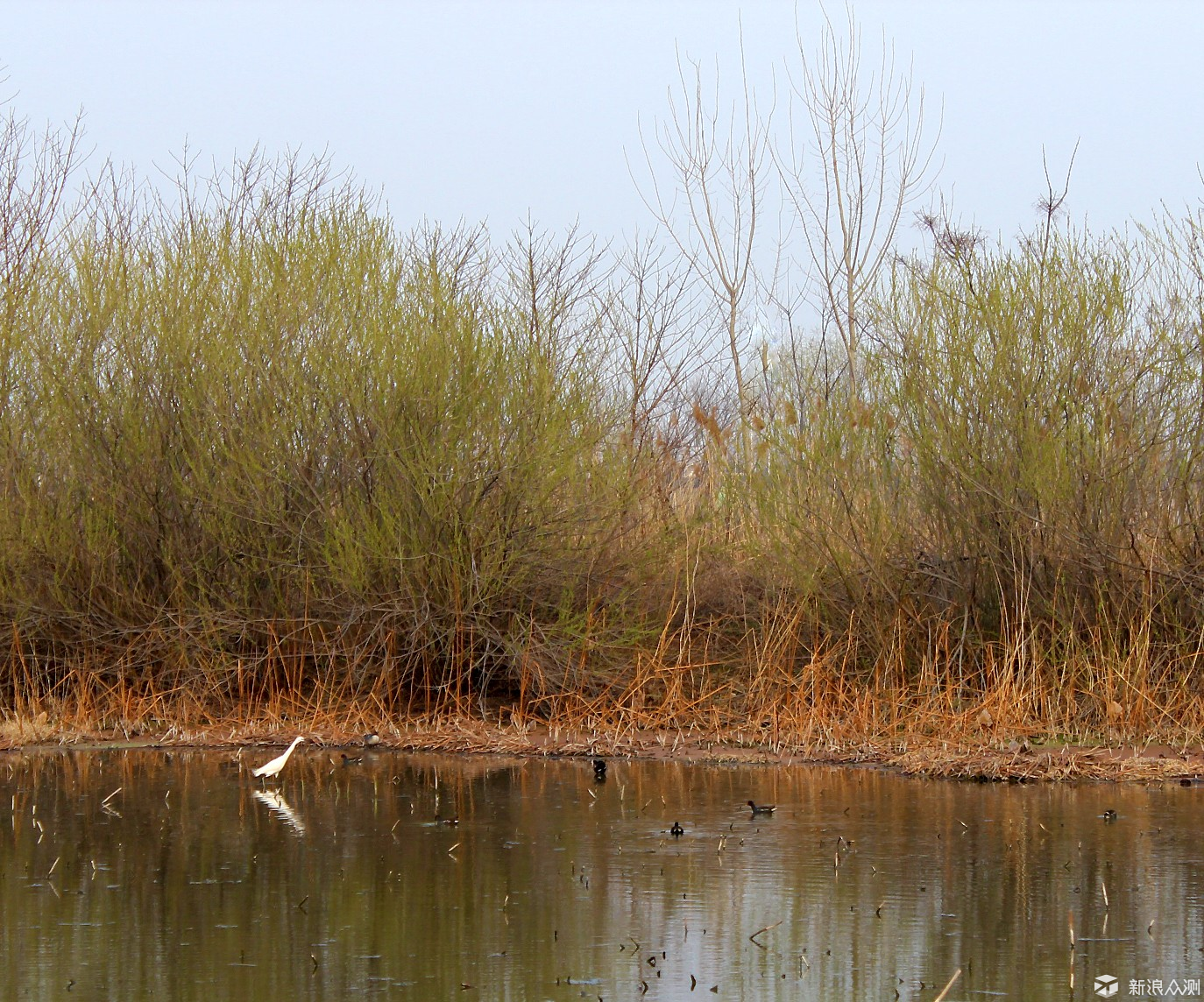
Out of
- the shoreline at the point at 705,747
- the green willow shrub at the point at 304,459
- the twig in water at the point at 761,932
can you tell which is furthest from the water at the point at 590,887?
the green willow shrub at the point at 304,459

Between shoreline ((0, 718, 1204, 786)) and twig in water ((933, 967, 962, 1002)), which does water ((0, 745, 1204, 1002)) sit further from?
shoreline ((0, 718, 1204, 786))

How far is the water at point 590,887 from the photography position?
5.75 m

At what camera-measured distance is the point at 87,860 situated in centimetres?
780

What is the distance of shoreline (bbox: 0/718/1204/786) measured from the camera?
10430 millimetres

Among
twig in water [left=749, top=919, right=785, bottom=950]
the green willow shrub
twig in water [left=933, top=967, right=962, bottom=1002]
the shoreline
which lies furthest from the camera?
the green willow shrub

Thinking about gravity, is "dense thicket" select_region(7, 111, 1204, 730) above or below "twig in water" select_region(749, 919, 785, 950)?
above

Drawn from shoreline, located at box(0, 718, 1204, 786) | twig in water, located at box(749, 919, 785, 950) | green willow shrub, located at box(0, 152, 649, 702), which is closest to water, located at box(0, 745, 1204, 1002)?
twig in water, located at box(749, 919, 785, 950)

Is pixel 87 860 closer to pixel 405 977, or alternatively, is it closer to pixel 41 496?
pixel 405 977

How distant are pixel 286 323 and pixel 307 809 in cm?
541

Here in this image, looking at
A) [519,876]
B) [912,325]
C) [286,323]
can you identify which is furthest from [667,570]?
[519,876]

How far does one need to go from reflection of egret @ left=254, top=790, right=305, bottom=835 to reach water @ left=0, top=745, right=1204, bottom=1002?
3 cm

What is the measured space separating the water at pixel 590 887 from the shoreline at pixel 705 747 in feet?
1.25

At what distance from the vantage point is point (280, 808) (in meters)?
9.40

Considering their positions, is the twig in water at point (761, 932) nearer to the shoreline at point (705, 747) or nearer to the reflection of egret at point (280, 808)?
the reflection of egret at point (280, 808)
